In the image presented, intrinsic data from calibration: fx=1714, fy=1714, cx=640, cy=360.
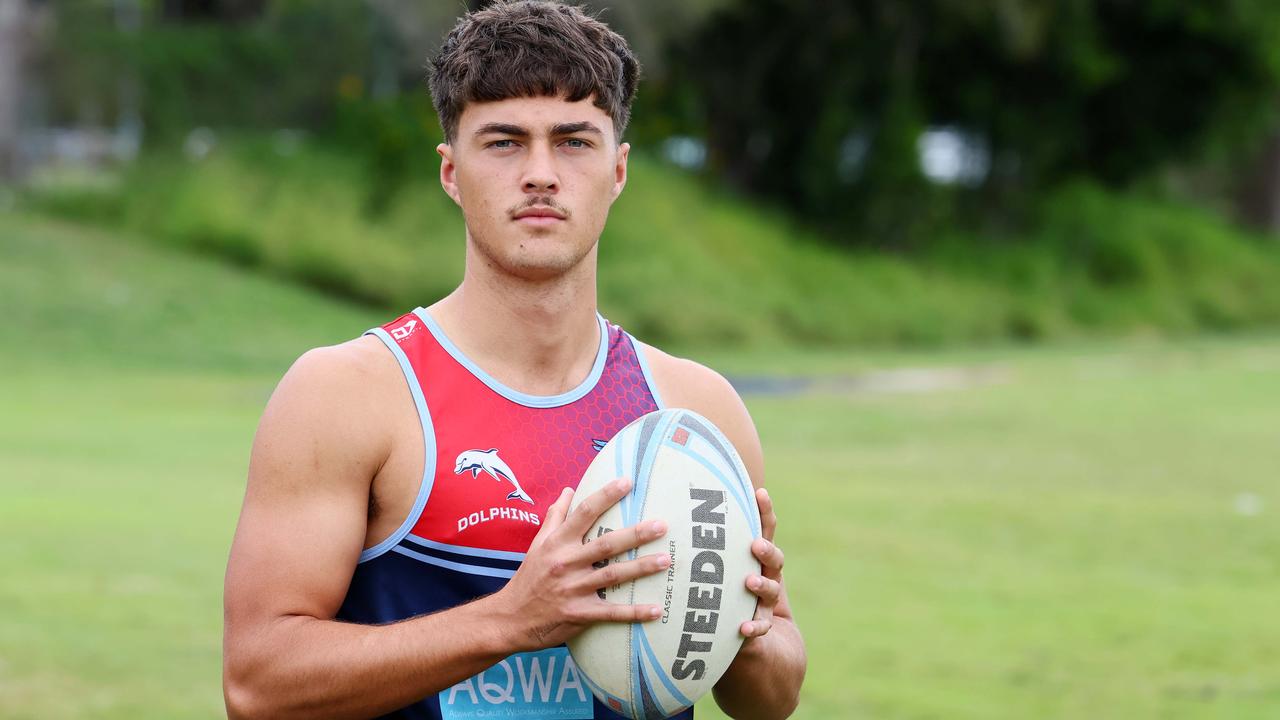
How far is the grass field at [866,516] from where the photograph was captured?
7.96 metres

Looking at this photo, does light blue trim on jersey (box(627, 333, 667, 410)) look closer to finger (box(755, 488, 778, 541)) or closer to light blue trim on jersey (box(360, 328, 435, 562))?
finger (box(755, 488, 778, 541))

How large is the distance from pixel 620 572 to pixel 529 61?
1019 millimetres

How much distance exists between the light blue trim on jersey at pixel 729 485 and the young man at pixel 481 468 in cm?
4

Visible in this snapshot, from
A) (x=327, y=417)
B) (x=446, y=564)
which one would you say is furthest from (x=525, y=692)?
(x=327, y=417)

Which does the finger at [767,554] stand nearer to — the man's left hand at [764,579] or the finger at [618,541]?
the man's left hand at [764,579]

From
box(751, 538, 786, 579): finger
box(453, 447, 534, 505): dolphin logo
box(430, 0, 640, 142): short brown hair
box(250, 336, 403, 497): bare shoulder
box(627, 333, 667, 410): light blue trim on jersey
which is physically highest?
box(430, 0, 640, 142): short brown hair

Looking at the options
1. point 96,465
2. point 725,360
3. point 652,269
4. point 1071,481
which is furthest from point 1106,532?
point 652,269

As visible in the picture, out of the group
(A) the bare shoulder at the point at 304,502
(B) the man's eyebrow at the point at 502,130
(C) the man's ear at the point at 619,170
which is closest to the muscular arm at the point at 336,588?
(A) the bare shoulder at the point at 304,502

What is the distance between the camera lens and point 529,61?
330 centimetres

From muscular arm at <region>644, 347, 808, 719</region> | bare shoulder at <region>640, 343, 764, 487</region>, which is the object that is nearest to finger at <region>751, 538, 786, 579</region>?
muscular arm at <region>644, 347, 808, 719</region>

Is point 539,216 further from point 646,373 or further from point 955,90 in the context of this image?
point 955,90

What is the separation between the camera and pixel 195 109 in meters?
27.4

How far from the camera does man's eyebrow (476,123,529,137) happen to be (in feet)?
10.9

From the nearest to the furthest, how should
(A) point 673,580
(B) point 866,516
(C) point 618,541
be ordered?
(C) point 618,541, (A) point 673,580, (B) point 866,516
